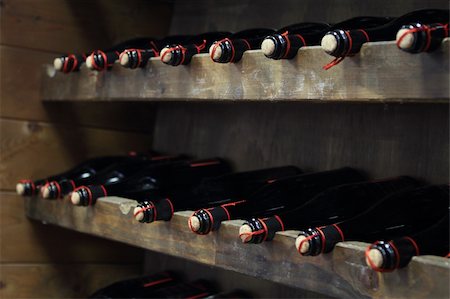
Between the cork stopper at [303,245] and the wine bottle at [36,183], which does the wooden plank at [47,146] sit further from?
the cork stopper at [303,245]

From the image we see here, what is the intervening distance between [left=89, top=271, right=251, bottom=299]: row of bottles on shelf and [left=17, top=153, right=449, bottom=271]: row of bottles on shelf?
0.23m

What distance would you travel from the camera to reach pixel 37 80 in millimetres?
1751

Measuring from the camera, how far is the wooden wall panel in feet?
4.10

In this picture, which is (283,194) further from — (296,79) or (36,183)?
(36,183)

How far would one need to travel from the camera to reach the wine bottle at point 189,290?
1587mm

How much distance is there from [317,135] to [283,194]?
20 centimetres

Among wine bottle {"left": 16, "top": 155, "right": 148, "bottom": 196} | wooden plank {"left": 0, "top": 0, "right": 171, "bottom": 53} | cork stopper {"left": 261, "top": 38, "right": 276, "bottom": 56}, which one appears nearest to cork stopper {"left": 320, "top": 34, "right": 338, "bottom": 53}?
cork stopper {"left": 261, "top": 38, "right": 276, "bottom": 56}

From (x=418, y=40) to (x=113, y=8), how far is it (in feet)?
3.54

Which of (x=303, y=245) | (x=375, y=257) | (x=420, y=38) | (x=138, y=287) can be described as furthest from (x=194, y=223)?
(x=138, y=287)

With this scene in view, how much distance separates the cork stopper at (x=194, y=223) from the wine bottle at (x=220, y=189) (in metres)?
0.12

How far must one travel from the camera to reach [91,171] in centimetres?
172

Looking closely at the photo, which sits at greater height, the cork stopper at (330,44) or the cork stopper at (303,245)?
the cork stopper at (330,44)

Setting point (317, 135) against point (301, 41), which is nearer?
point (301, 41)

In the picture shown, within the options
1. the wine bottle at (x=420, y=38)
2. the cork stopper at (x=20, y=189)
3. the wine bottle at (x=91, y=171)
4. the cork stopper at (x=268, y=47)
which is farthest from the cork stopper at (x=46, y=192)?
the wine bottle at (x=420, y=38)
